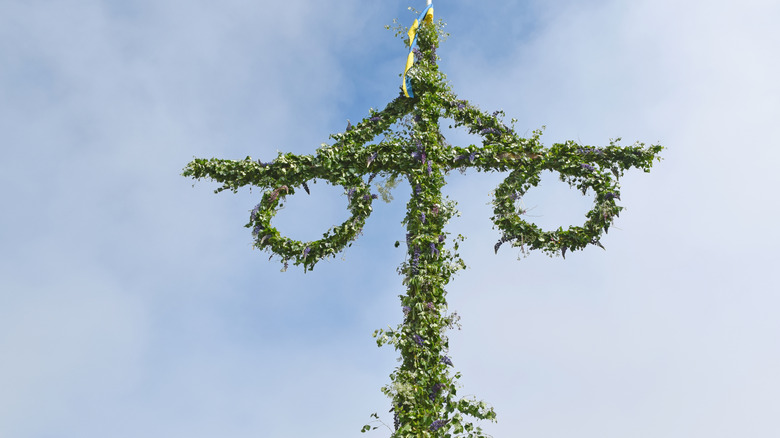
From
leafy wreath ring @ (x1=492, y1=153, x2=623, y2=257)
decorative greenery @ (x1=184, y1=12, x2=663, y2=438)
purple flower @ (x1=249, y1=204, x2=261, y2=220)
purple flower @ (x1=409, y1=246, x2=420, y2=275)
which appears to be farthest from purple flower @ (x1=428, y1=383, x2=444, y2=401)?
purple flower @ (x1=249, y1=204, x2=261, y2=220)

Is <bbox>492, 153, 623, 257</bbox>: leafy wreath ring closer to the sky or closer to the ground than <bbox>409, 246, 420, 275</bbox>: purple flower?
closer to the sky

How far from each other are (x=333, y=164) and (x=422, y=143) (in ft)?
3.61

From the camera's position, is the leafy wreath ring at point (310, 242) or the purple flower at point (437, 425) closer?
the purple flower at point (437, 425)

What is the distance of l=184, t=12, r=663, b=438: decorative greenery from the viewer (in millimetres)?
6867

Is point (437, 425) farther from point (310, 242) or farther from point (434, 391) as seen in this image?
point (310, 242)

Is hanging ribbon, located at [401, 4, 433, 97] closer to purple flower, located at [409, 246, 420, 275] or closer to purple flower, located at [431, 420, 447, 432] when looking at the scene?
purple flower, located at [409, 246, 420, 275]

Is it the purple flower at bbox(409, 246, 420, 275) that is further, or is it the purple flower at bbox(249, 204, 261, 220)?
the purple flower at bbox(249, 204, 261, 220)

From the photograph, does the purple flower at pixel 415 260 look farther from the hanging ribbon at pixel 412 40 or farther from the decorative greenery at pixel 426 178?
the hanging ribbon at pixel 412 40

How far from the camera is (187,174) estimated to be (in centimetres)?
773

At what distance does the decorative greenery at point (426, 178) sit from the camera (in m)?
6.87

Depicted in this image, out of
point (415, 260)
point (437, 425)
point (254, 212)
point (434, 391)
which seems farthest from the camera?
point (254, 212)

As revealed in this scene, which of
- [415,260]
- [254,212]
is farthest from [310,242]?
[415,260]

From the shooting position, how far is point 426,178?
297 inches

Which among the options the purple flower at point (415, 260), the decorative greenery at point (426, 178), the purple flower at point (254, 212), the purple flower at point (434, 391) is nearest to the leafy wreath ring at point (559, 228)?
the decorative greenery at point (426, 178)
